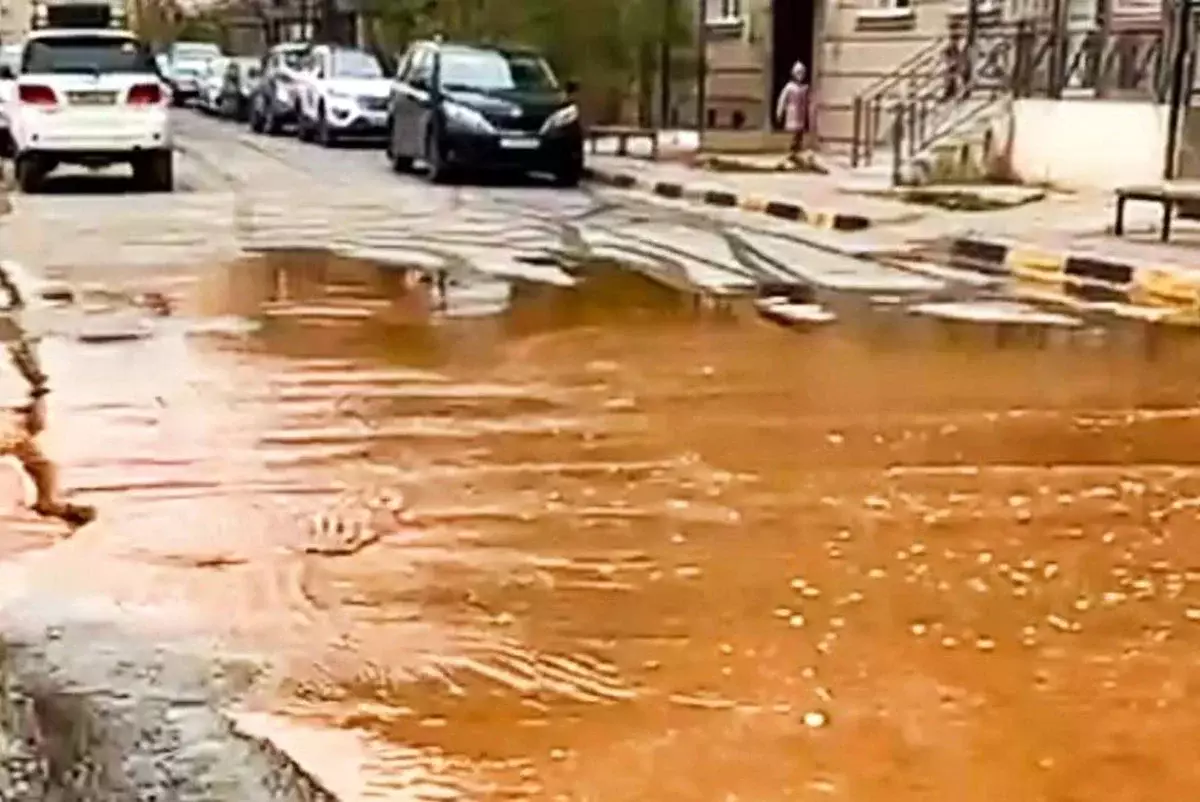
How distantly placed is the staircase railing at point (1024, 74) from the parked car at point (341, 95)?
32.3 feet

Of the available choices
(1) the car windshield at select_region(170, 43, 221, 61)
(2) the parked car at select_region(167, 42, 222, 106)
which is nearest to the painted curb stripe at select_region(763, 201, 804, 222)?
(2) the parked car at select_region(167, 42, 222, 106)

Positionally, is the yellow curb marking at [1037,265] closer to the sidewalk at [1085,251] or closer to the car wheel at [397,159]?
the sidewalk at [1085,251]

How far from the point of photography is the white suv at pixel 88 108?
2508cm

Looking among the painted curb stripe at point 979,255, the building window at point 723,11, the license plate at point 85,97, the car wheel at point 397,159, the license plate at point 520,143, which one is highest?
the building window at point 723,11

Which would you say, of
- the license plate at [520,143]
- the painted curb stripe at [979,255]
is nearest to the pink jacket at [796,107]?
the license plate at [520,143]

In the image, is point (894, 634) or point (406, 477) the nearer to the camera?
point (894, 634)

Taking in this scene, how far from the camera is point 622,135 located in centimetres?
3403

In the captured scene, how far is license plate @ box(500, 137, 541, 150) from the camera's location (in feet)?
90.7

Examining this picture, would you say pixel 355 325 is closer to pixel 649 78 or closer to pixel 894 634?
pixel 894 634

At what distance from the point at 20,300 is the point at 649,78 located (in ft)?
70.5

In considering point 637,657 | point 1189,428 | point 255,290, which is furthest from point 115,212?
point 637,657

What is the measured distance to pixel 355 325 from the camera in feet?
45.0

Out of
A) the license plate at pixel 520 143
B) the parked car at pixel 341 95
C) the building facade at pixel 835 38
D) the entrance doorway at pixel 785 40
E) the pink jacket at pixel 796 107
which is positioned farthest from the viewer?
the parked car at pixel 341 95

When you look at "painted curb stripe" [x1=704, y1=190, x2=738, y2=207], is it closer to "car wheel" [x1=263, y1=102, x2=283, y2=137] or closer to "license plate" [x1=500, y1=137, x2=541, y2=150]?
"license plate" [x1=500, y1=137, x2=541, y2=150]
